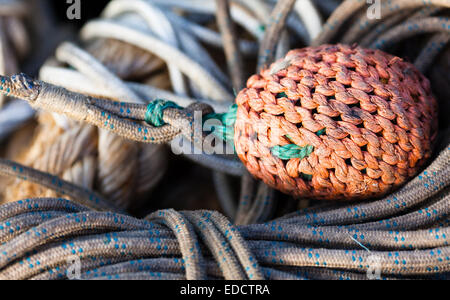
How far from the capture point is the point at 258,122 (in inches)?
23.0

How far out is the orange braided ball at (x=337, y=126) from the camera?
57 centimetres

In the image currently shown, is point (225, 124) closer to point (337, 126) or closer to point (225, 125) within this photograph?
point (225, 125)

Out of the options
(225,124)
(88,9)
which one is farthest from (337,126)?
(88,9)

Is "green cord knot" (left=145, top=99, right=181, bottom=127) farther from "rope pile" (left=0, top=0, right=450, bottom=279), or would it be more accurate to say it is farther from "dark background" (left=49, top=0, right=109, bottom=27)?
"dark background" (left=49, top=0, right=109, bottom=27)

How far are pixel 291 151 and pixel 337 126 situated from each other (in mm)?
61

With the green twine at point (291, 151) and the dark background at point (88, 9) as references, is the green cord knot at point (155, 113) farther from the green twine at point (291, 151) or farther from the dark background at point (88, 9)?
the dark background at point (88, 9)

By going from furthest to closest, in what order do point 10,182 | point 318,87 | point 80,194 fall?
point 10,182 → point 80,194 → point 318,87

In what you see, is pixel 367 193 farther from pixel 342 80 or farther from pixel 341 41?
pixel 341 41

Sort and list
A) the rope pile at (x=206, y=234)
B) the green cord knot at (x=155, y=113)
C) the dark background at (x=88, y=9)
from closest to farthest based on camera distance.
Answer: the rope pile at (x=206, y=234) → the green cord knot at (x=155, y=113) → the dark background at (x=88, y=9)

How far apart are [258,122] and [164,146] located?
312 millimetres

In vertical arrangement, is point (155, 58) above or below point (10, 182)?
above

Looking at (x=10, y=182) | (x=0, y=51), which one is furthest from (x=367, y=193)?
(x=0, y=51)

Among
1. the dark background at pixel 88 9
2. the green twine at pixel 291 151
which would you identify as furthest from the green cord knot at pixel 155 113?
the dark background at pixel 88 9

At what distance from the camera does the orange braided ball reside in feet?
1.86
